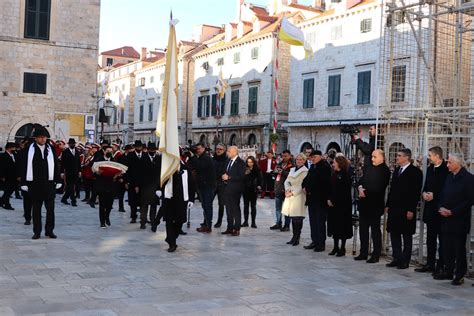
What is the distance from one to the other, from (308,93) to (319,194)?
24048 mm

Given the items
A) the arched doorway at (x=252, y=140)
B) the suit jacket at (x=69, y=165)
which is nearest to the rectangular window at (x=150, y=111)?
the arched doorway at (x=252, y=140)

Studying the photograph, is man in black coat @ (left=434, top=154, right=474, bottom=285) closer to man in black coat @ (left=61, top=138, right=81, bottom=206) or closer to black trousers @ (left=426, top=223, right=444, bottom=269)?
black trousers @ (left=426, top=223, right=444, bottom=269)

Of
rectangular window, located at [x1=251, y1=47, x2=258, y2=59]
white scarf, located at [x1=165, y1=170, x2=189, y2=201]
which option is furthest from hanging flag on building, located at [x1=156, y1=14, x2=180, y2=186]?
rectangular window, located at [x1=251, y1=47, x2=258, y2=59]

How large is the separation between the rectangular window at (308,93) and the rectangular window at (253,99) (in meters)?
5.21

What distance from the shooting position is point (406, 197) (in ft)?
27.4

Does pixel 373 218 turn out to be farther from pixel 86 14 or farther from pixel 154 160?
pixel 86 14

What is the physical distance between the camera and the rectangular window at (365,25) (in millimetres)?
29116

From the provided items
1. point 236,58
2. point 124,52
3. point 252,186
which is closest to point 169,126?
point 252,186

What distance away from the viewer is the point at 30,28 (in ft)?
86.4

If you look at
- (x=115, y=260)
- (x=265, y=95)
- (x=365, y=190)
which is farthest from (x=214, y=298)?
(x=265, y=95)

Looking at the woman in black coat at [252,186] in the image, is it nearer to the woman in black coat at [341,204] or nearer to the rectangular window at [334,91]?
the woman in black coat at [341,204]

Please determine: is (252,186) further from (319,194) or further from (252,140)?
(252,140)

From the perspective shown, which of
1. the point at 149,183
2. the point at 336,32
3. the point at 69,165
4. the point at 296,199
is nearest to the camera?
the point at 296,199

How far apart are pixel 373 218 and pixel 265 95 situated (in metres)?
28.6
